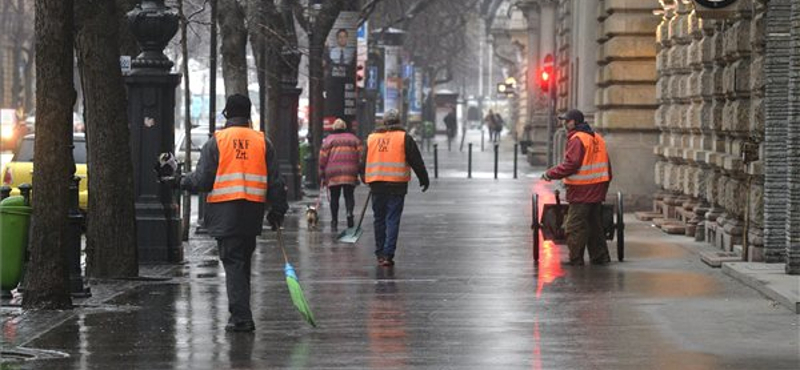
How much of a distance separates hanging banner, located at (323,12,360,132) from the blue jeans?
18.1 m

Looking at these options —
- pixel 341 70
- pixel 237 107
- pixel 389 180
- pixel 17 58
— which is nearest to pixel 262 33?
pixel 341 70

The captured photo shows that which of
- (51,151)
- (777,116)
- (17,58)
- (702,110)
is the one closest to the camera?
(51,151)

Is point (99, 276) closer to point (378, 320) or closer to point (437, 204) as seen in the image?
point (378, 320)

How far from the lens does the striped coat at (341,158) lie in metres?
26.5

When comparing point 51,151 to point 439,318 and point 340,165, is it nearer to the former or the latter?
point 439,318

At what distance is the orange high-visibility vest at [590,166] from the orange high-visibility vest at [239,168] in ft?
20.8

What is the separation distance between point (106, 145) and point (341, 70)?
21.4 m

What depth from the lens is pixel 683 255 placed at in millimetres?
21484

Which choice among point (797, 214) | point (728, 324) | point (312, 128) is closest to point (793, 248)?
point (797, 214)

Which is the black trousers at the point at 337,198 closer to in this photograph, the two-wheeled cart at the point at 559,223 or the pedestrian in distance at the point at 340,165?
the pedestrian in distance at the point at 340,165

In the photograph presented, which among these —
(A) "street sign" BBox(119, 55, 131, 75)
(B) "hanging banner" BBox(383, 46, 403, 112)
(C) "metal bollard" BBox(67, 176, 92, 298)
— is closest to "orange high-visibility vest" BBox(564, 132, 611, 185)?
(A) "street sign" BBox(119, 55, 131, 75)

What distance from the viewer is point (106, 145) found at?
1847 cm

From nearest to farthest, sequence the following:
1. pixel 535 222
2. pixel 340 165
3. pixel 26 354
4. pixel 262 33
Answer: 1. pixel 26 354
2. pixel 535 222
3. pixel 340 165
4. pixel 262 33

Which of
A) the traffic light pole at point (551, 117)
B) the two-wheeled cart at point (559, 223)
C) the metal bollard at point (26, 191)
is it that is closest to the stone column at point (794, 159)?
the two-wheeled cart at point (559, 223)
